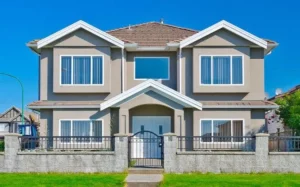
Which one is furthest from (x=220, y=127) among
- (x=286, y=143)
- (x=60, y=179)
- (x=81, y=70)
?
(x=60, y=179)

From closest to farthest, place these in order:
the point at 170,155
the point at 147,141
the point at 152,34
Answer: the point at 170,155, the point at 147,141, the point at 152,34

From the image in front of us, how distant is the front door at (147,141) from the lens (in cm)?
2262

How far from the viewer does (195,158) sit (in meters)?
21.6

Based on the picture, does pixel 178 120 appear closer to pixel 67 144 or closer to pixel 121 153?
pixel 67 144

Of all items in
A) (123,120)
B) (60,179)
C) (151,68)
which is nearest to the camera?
(60,179)

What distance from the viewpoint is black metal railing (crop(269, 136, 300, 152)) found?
2230 cm

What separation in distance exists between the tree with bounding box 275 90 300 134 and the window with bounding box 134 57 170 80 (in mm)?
6833

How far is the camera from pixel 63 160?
21.8m

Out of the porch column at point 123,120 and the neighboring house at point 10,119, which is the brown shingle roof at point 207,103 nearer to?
the porch column at point 123,120

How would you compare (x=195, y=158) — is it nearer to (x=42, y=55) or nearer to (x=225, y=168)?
(x=225, y=168)

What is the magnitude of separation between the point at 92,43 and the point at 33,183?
449 inches

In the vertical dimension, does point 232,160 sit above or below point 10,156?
below

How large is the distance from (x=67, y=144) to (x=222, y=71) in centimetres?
911

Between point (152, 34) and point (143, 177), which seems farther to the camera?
point (152, 34)
